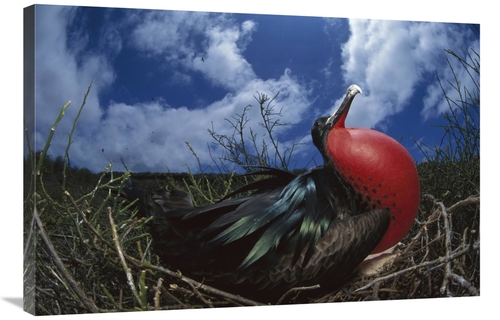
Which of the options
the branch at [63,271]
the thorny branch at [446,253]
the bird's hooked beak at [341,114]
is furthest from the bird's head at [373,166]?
the branch at [63,271]

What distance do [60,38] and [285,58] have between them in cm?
110

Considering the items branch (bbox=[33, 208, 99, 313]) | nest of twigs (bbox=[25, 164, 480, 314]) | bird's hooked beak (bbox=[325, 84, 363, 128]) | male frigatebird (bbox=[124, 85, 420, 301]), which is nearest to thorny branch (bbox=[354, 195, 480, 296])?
nest of twigs (bbox=[25, 164, 480, 314])

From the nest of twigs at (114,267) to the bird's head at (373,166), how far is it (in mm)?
139

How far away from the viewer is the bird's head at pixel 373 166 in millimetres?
4312

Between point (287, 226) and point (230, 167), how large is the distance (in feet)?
1.58

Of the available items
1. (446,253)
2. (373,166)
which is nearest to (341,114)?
(373,166)

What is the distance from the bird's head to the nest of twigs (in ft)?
0.46

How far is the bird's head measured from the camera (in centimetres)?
431

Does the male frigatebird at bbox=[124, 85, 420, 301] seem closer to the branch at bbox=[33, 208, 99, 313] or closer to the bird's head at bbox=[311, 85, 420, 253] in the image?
the bird's head at bbox=[311, 85, 420, 253]

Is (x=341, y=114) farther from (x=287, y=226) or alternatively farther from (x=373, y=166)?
(x=287, y=226)

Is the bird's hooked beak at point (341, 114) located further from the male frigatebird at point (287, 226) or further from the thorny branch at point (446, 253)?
the thorny branch at point (446, 253)

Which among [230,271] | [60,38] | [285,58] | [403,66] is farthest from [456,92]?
[60,38]

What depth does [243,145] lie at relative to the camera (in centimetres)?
440

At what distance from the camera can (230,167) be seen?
14.6ft
